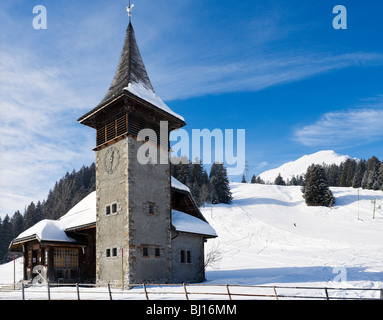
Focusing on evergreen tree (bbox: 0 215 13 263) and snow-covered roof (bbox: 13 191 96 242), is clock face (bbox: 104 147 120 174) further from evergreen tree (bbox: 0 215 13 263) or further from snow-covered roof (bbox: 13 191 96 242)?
evergreen tree (bbox: 0 215 13 263)

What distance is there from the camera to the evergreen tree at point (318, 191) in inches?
3302

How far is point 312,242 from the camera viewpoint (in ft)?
177

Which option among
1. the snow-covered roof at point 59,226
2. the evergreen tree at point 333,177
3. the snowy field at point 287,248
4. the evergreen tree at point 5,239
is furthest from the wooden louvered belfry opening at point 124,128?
the evergreen tree at point 333,177

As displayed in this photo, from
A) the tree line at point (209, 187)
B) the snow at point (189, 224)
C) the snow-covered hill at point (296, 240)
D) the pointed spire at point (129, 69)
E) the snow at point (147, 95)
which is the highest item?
the pointed spire at point (129, 69)

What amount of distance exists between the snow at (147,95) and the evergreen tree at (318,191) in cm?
6631

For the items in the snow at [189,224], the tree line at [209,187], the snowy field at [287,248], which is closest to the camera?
the snowy field at [287,248]

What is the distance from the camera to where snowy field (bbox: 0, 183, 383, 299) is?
21062mm

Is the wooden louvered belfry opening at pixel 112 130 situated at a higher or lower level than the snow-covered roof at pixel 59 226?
higher

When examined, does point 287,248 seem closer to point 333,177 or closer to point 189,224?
point 189,224

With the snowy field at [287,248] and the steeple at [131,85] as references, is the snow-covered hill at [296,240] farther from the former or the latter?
the steeple at [131,85]

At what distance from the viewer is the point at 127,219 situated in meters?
22.4

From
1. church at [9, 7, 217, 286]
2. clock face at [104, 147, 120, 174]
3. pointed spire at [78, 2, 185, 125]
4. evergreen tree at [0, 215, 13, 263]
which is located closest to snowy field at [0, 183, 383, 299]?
church at [9, 7, 217, 286]
